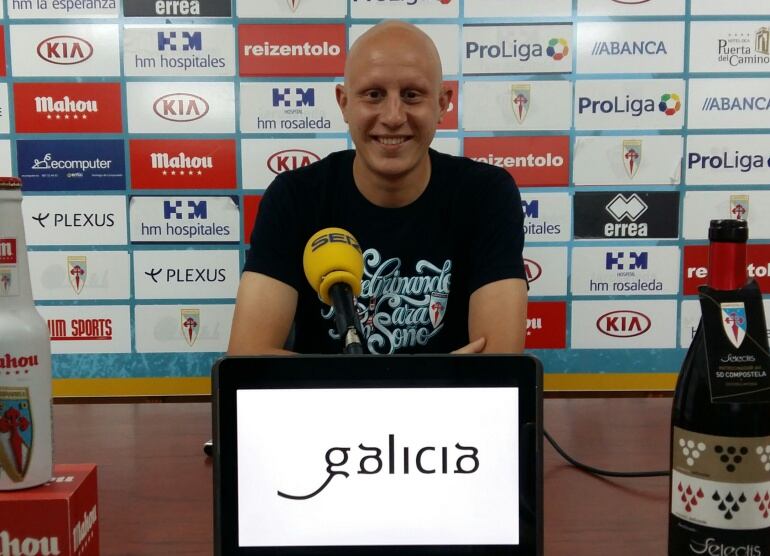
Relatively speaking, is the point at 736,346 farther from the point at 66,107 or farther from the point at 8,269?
the point at 66,107

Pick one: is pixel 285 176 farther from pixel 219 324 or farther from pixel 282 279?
pixel 219 324

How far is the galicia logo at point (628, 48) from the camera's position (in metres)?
2.34

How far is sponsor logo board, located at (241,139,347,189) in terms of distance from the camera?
2.37m

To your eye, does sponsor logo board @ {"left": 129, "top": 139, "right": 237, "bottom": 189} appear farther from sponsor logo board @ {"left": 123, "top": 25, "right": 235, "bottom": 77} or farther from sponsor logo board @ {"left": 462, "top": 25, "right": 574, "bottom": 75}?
sponsor logo board @ {"left": 462, "top": 25, "right": 574, "bottom": 75}

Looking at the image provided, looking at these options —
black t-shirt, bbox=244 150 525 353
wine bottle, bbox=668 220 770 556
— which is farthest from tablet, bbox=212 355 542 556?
black t-shirt, bbox=244 150 525 353

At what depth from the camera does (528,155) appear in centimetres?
238

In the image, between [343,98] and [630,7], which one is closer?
[343,98]

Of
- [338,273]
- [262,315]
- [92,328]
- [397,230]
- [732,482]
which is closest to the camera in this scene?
[732,482]

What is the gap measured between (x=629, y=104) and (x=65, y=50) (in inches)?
74.3

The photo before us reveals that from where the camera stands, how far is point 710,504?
513mm

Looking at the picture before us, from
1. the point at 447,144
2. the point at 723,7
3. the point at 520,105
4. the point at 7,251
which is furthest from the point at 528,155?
the point at 7,251

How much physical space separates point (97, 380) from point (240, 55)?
1.21 m

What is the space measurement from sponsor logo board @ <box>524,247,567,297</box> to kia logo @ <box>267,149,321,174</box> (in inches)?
31.7

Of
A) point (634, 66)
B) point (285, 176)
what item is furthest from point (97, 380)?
point (634, 66)
